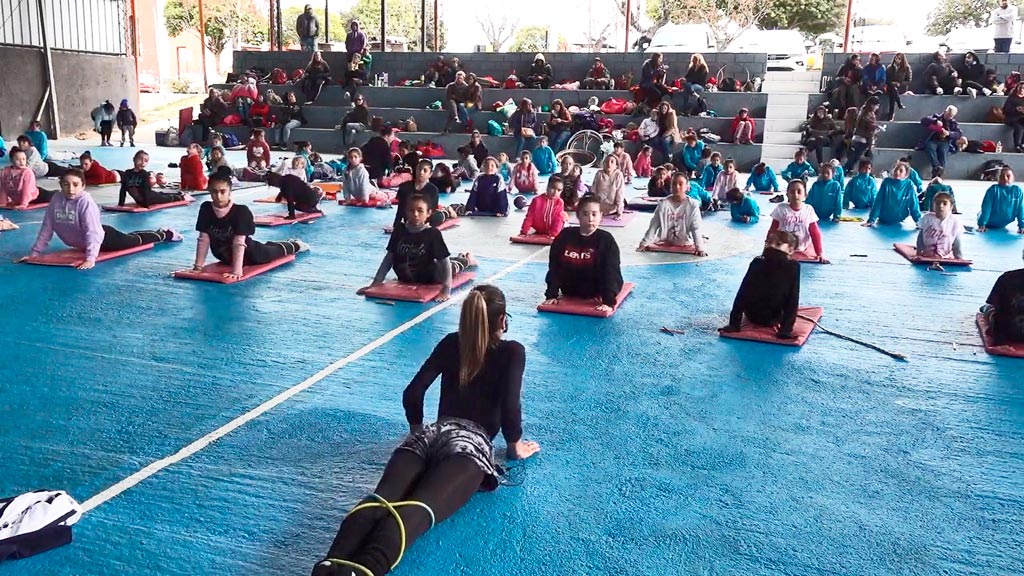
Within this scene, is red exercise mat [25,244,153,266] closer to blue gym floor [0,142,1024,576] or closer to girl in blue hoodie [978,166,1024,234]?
blue gym floor [0,142,1024,576]

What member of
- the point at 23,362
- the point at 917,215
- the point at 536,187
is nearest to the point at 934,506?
the point at 23,362

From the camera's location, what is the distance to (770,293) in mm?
6965

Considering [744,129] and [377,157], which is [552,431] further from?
[744,129]

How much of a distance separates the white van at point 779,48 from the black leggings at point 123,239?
23956 millimetres

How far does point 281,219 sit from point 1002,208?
35.6 ft

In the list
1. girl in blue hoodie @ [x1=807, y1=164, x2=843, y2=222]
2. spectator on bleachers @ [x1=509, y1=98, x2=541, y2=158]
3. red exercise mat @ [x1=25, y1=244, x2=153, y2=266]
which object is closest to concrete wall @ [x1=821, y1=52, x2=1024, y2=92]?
spectator on bleachers @ [x1=509, y1=98, x2=541, y2=158]

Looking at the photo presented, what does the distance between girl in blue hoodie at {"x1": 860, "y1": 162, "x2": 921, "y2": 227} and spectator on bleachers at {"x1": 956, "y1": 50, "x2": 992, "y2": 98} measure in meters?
10.9

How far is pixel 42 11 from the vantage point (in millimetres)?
25688

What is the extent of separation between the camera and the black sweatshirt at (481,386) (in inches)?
163

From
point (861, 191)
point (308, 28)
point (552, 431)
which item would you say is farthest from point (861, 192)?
point (308, 28)

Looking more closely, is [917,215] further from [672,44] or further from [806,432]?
[672,44]

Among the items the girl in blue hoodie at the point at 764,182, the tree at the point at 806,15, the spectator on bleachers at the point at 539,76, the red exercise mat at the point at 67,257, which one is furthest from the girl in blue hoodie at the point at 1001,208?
the tree at the point at 806,15

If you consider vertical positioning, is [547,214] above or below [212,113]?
below

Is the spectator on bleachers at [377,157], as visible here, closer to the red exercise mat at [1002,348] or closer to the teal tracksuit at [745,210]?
the teal tracksuit at [745,210]
